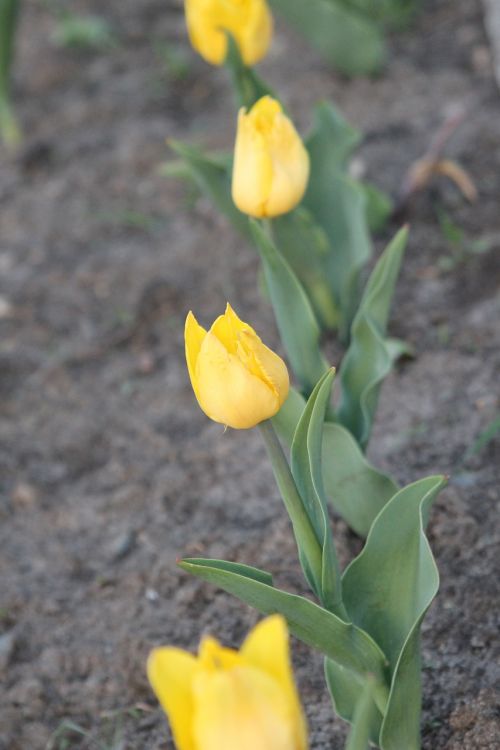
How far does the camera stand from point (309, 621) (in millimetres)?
1148

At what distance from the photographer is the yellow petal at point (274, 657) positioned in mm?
809

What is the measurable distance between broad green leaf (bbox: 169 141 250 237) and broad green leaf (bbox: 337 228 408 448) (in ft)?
1.50

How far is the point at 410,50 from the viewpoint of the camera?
314 cm

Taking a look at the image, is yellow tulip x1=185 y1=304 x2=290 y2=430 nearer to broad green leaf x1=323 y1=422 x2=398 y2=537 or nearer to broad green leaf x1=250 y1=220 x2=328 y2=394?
broad green leaf x1=323 y1=422 x2=398 y2=537

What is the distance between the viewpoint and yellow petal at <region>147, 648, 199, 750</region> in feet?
2.75

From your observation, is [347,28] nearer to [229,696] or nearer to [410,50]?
[410,50]

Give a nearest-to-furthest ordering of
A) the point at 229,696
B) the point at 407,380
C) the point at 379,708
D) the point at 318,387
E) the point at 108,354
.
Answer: the point at 229,696 < the point at 318,387 < the point at 379,708 < the point at 407,380 < the point at 108,354

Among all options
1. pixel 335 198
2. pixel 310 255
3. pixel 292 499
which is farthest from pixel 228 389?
pixel 335 198

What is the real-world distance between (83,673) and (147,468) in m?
0.50

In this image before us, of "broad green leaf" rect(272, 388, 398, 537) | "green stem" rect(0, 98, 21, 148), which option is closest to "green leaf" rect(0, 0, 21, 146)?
"green stem" rect(0, 98, 21, 148)

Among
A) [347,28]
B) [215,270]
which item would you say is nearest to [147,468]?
[215,270]

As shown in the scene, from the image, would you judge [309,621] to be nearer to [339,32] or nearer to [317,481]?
[317,481]

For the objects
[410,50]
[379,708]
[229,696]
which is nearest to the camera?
[229,696]

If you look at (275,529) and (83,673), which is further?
(275,529)
